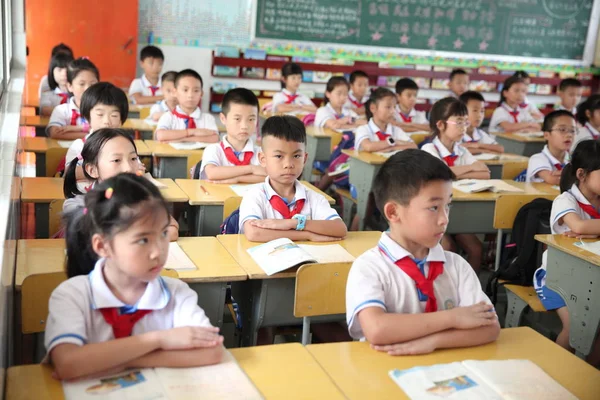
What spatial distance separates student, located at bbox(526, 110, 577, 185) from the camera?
3943mm

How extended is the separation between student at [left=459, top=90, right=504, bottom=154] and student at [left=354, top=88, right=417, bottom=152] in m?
0.47

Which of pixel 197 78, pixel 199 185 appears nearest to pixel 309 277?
A: pixel 199 185

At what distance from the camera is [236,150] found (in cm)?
357

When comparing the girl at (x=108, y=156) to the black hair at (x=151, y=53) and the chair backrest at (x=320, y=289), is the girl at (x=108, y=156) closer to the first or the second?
the chair backrest at (x=320, y=289)

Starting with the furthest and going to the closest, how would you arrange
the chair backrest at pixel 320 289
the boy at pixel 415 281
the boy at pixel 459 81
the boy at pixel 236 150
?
1. the boy at pixel 459 81
2. the boy at pixel 236 150
3. the chair backrest at pixel 320 289
4. the boy at pixel 415 281

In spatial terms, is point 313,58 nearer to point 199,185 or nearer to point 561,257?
point 199,185

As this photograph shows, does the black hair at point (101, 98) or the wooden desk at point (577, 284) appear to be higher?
the black hair at point (101, 98)

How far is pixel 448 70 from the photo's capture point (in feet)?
26.3

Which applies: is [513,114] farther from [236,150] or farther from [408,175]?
[408,175]

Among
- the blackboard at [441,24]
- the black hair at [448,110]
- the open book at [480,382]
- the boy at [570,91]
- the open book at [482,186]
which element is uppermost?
the blackboard at [441,24]

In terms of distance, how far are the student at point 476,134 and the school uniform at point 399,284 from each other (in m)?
3.20

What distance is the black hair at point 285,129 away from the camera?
2707 mm

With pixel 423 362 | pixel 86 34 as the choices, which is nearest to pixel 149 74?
Result: pixel 86 34

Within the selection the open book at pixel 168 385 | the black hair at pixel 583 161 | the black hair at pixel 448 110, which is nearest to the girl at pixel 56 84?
the black hair at pixel 448 110
